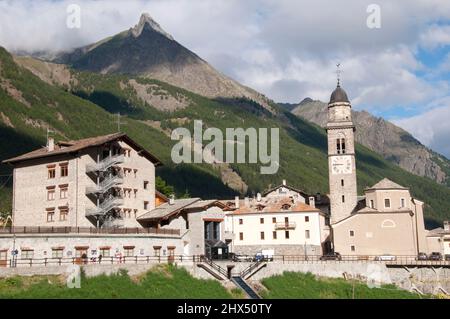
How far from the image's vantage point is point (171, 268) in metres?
62.8

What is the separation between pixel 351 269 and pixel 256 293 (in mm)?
Answer: 17519

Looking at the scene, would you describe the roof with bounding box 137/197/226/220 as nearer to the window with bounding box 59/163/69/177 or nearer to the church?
the window with bounding box 59/163/69/177

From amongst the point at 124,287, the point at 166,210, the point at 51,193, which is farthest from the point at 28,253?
the point at 166,210

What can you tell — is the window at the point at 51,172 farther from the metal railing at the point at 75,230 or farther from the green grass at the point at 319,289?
the green grass at the point at 319,289

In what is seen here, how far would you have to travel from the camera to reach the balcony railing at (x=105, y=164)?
239ft

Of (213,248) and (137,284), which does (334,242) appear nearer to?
(213,248)

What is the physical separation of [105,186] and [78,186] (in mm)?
3032

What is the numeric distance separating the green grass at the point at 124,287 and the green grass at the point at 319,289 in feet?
22.9

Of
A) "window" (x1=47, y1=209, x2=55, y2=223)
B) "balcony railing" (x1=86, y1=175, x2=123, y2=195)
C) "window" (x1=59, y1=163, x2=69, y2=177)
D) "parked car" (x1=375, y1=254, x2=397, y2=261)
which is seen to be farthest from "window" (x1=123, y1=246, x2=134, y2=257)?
"parked car" (x1=375, y1=254, x2=397, y2=261)

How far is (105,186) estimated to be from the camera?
7312 cm

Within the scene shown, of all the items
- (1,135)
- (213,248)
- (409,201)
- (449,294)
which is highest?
(1,135)

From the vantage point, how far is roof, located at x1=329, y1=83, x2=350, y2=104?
106 metres

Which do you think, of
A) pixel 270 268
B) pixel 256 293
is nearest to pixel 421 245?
pixel 270 268

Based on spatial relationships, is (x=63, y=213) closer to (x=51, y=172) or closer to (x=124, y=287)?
(x=51, y=172)
